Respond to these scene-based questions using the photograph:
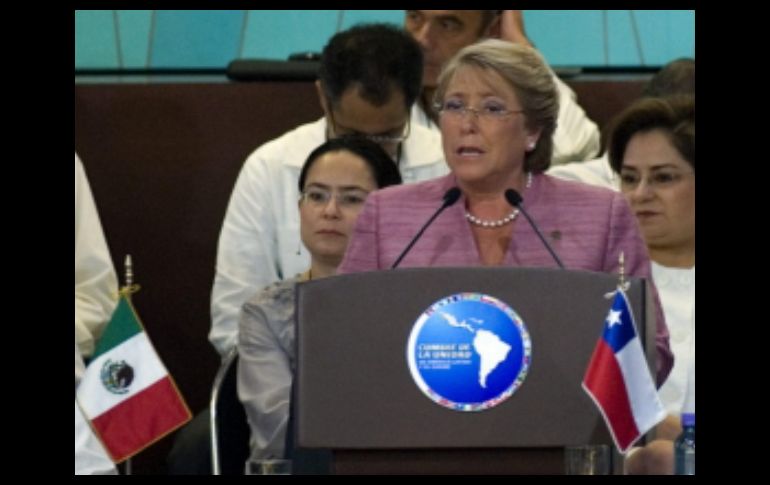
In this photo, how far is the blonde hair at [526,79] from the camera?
312 cm

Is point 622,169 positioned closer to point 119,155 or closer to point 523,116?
point 523,116

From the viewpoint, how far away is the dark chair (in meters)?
3.56

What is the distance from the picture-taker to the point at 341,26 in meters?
4.98

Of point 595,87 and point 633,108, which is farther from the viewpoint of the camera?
point 595,87

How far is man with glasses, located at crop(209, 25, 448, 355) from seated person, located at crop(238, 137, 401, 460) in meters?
0.23

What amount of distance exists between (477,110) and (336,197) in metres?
0.66

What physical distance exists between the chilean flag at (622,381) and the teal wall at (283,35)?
2.51 m

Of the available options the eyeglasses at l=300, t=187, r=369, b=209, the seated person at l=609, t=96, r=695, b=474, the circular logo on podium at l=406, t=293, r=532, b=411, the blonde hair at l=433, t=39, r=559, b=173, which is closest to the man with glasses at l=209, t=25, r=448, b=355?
the eyeglasses at l=300, t=187, r=369, b=209

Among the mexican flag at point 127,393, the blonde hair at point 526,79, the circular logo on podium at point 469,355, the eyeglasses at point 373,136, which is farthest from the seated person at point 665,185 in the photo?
the circular logo on podium at point 469,355

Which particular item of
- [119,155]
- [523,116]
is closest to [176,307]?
[119,155]

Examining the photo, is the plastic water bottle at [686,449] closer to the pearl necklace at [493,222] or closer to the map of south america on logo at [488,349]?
the map of south america on logo at [488,349]

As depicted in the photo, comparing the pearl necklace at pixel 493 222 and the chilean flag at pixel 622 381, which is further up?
the pearl necklace at pixel 493 222

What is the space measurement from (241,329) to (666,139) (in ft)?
3.22
